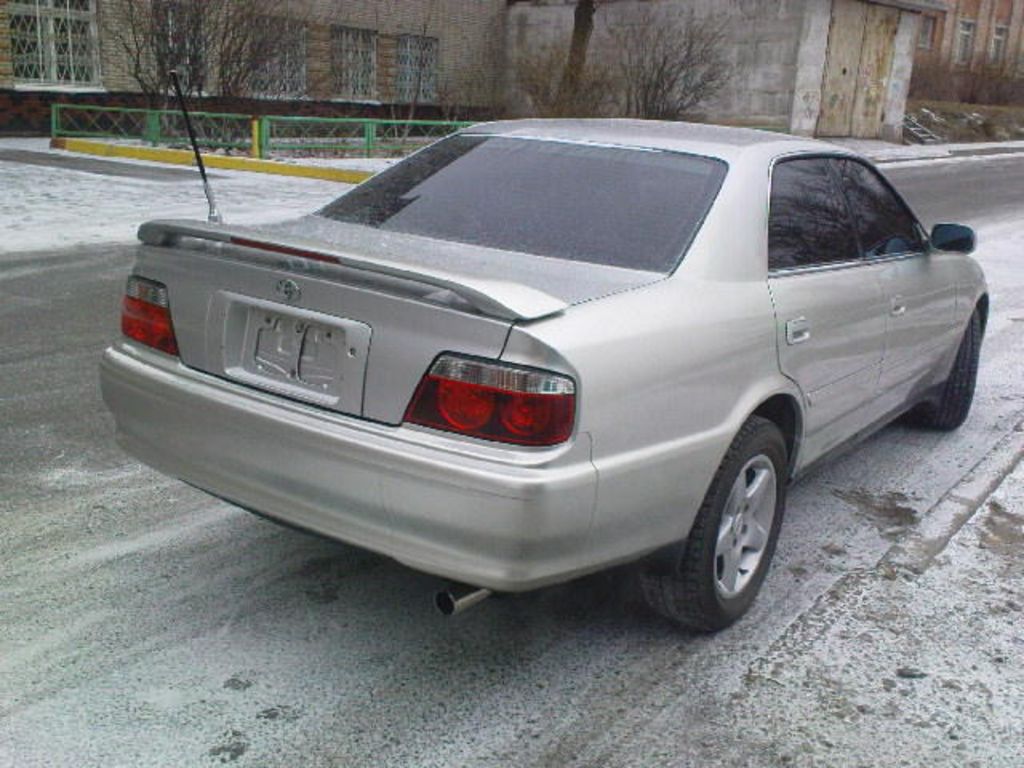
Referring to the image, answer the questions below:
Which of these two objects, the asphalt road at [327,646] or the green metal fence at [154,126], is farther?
the green metal fence at [154,126]

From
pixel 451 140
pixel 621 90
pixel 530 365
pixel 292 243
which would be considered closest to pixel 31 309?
pixel 451 140

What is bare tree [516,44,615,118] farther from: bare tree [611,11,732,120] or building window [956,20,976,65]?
building window [956,20,976,65]

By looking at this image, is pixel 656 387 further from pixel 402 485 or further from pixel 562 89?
pixel 562 89

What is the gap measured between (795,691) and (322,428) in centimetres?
155

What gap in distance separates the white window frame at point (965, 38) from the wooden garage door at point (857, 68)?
2495cm

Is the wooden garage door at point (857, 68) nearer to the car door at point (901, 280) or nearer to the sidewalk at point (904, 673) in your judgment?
the car door at point (901, 280)

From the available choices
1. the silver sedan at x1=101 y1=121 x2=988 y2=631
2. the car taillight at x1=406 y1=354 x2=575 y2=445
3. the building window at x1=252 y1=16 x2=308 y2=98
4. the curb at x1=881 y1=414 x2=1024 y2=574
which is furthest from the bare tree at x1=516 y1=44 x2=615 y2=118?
the car taillight at x1=406 y1=354 x2=575 y2=445

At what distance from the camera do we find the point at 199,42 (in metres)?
21.2

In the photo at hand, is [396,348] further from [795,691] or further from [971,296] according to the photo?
[971,296]

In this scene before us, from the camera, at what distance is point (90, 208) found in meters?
12.5

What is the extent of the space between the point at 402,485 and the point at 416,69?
30.6m

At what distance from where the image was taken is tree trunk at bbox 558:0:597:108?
23.2m

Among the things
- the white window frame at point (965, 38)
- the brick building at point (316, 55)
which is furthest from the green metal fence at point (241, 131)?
the white window frame at point (965, 38)

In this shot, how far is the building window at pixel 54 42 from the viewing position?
74.2 ft
